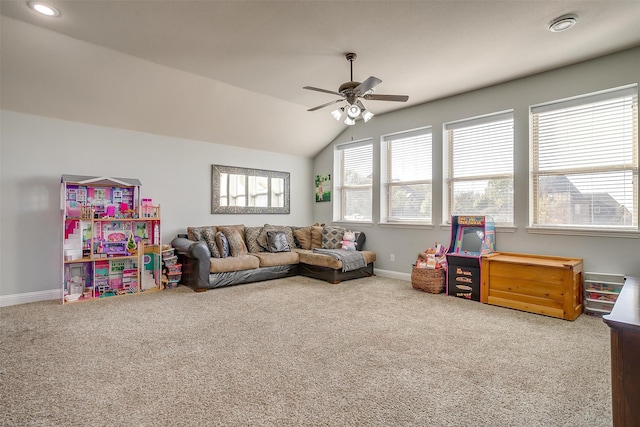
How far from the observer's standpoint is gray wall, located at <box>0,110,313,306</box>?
3982 mm

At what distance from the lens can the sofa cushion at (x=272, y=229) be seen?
19.2 feet

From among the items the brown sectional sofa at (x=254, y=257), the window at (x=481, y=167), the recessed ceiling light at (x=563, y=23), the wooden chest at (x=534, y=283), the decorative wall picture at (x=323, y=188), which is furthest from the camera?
the decorative wall picture at (x=323, y=188)

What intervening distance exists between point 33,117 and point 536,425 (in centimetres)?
574

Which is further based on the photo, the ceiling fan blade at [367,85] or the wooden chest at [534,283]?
the wooden chest at [534,283]

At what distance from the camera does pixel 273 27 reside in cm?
309

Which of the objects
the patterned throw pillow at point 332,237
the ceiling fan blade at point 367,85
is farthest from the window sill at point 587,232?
the patterned throw pillow at point 332,237

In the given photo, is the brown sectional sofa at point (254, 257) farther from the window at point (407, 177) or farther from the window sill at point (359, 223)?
the window at point (407, 177)

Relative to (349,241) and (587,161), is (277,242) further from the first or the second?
(587,161)

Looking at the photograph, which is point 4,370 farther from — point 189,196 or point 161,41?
point 189,196

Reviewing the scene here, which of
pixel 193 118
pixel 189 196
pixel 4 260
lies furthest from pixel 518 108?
pixel 4 260

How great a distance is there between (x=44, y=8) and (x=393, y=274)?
5.31 meters

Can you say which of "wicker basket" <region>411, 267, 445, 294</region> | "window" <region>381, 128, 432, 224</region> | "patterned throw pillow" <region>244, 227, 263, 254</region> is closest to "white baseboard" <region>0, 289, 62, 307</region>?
"patterned throw pillow" <region>244, 227, 263, 254</region>

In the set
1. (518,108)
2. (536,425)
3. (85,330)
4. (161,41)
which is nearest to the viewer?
(536,425)

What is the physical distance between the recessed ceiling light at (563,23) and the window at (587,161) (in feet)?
3.88
